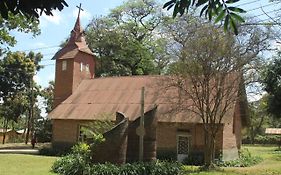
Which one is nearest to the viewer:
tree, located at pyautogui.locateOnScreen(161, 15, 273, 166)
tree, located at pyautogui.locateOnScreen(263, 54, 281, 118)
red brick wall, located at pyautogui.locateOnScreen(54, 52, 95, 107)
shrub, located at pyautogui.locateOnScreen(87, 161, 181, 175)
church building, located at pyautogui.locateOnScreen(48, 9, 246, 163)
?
shrub, located at pyautogui.locateOnScreen(87, 161, 181, 175)

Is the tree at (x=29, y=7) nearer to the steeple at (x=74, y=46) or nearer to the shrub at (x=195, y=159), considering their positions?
the shrub at (x=195, y=159)

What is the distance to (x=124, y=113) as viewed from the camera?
33.5 meters

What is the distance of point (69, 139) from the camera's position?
36500 millimetres

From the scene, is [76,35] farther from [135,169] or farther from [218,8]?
[218,8]

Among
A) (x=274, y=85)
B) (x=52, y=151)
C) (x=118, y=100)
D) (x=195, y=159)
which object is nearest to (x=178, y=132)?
(x=195, y=159)

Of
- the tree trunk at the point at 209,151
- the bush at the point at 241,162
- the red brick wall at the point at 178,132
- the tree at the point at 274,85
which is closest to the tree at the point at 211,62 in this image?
the tree trunk at the point at 209,151

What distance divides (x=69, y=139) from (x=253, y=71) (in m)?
18.5

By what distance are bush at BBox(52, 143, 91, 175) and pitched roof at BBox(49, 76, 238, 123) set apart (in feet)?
34.0

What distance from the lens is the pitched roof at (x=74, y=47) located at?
41531mm

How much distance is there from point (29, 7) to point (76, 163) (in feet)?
56.3

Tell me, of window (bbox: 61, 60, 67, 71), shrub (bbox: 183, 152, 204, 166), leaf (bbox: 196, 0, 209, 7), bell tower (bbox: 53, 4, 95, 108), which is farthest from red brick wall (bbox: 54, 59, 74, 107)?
leaf (bbox: 196, 0, 209, 7)

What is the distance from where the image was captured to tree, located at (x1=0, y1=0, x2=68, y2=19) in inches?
118

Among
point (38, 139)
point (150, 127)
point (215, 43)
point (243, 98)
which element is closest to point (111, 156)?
point (150, 127)

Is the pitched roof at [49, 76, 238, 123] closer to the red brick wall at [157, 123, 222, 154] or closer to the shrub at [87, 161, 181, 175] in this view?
the red brick wall at [157, 123, 222, 154]
